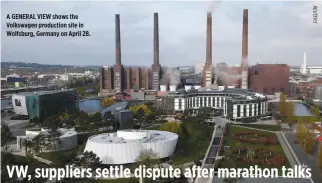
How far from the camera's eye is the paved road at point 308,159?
13.1 m

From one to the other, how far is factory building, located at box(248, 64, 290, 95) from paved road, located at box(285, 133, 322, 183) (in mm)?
20082

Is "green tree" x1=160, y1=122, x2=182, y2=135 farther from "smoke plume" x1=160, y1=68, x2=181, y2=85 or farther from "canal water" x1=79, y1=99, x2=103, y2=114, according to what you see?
"smoke plume" x1=160, y1=68, x2=181, y2=85

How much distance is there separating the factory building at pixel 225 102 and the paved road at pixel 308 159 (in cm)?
653

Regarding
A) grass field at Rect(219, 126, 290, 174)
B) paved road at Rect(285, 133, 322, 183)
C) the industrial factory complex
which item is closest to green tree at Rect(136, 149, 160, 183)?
grass field at Rect(219, 126, 290, 174)

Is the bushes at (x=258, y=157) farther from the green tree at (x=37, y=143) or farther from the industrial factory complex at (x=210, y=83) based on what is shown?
the green tree at (x=37, y=143)

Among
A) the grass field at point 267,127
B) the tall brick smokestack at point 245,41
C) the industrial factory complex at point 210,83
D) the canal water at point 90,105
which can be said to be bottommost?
the grass field at point 267,127

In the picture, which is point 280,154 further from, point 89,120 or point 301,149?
point 89,120

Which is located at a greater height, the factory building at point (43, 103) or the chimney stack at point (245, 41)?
the chimney stack at point (245, 41)

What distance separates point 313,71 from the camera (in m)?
89.5

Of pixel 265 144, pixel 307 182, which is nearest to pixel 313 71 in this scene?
pixel 265 144

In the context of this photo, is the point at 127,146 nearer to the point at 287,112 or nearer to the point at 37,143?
the point at 37,143

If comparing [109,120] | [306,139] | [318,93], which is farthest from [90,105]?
[318,93]

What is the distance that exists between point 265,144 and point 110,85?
2968 centimetres

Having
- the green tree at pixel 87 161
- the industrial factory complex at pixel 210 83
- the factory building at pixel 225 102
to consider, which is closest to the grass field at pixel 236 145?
the factory building at pixel 225 102
